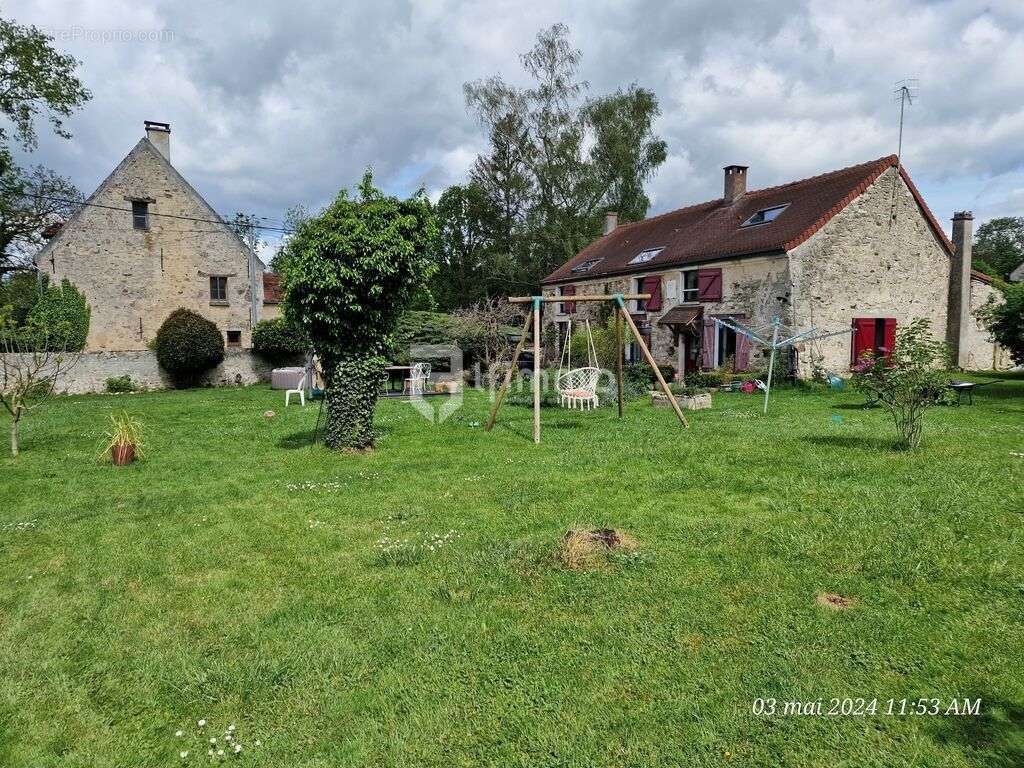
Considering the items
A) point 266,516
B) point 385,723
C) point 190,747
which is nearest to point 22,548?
point 266,516

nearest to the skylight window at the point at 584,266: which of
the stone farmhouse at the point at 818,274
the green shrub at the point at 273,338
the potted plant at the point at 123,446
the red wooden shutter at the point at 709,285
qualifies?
the stone farmhouse at the point at 818,274

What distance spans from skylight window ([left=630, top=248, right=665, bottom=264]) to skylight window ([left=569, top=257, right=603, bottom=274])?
274 centimetres

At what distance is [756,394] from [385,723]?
15.8 m

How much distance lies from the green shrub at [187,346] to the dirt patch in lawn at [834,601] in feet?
76.6

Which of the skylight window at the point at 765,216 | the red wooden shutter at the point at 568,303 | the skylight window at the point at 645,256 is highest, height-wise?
the skylight window at the point at 765,216

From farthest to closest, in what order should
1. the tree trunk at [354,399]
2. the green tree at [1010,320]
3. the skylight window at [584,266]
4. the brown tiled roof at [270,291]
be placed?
the brown tiled roof at [270,291]
the skylight window at [584,266]
the green tree at [1010,320]
the tree trunk at [354,399]

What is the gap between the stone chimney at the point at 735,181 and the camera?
2441 centimetres

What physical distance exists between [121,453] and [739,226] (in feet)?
67.6

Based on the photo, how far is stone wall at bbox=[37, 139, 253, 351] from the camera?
2328cm

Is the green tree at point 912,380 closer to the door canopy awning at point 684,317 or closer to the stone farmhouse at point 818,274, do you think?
the stone farmhouse at point 818,274

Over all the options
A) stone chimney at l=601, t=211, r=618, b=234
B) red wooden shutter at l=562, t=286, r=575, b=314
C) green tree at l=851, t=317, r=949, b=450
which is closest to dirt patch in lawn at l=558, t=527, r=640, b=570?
green tree at l=851, t=317, r=949, b=450

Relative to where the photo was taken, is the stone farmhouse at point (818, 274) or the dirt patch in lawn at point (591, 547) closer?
the dirt patch in lawn at point (591, 547)

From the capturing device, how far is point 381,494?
269 inches

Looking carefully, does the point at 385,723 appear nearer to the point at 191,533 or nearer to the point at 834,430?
the point at 191,533
